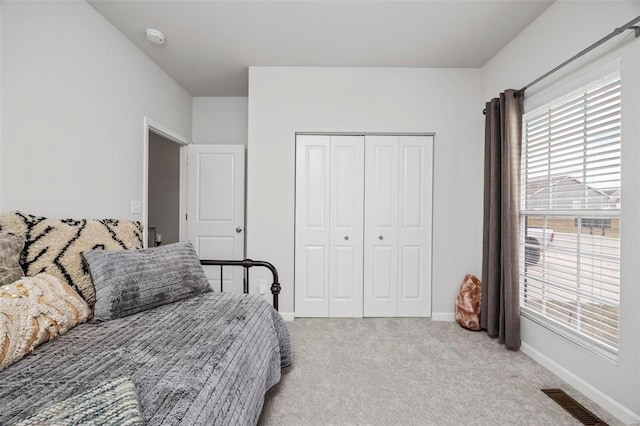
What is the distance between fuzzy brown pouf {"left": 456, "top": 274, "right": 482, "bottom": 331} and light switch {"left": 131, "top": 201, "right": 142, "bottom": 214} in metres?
3.27

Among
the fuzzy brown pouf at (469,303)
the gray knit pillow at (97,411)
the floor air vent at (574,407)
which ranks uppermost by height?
the gray knit pillow at (97,411)

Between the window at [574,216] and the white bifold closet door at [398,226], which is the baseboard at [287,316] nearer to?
the white bifold closet door at [398,226]

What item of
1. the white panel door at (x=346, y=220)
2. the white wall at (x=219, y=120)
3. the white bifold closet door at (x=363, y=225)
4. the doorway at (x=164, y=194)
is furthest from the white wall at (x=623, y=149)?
the doorway at (x=164, y=194)

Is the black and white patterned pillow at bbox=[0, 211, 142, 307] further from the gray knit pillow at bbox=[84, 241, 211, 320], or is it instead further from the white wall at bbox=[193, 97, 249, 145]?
the white wall at bbox=[193, 97, 249, 145]

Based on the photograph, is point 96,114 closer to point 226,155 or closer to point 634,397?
point 226,155

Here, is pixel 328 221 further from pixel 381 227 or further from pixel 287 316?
pixel 287 316

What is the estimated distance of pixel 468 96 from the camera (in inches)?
120

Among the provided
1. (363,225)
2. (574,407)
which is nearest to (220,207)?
(363,225)

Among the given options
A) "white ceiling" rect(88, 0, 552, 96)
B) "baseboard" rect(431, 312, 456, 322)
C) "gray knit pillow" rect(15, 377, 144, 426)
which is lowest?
"baseboard" rect(431, 312, 456, 322)

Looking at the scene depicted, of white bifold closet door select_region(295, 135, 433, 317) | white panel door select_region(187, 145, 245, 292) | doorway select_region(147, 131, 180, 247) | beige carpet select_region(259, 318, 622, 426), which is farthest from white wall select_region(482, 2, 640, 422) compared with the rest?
doorway select_region(147, 131, 180, 247)

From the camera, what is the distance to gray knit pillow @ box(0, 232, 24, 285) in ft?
4.18

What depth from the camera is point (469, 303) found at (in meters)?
2.80

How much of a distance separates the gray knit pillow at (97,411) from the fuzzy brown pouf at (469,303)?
285 cm

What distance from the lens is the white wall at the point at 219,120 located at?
3.87 meters
